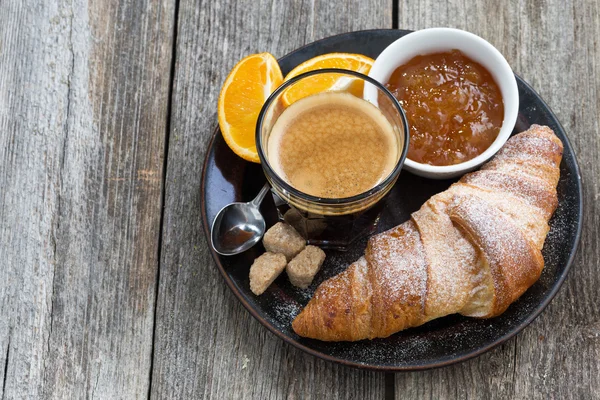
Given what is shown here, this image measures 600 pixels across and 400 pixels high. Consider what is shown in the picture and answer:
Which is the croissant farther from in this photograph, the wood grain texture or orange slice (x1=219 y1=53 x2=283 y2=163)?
orange slice (x1=219 y1=53 x2=283 y2=163)

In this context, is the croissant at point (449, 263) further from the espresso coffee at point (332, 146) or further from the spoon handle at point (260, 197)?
the spoon handle at point (260, 197)

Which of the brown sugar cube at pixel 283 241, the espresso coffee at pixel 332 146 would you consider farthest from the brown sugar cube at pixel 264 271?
the espresso coffee at pixel 332 146

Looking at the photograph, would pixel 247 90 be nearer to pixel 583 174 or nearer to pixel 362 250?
pixel 362 250

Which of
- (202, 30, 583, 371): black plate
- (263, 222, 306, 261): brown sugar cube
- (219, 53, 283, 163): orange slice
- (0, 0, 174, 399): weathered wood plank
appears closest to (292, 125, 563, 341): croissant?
(202, 30, 583, 371): black plate

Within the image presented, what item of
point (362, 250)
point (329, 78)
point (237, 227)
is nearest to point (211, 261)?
point (237, 227)

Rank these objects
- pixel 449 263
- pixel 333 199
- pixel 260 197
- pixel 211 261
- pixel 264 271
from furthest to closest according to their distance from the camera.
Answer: pixel 211 261 → pixel 260 197 → pixel 264 271 → pixel 449 263 → pixel 333 199

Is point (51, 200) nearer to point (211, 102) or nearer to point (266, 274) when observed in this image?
point (211, 102)
